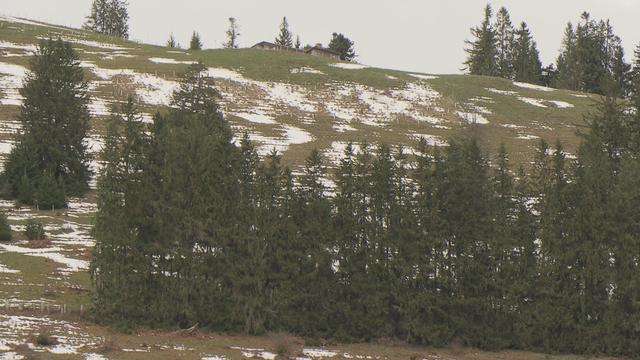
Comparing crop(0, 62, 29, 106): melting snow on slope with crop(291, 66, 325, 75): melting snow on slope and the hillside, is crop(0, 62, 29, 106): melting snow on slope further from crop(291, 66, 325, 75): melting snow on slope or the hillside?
crop(291, 66, 325, 75): melting snow on slope

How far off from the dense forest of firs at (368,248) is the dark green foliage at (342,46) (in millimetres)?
127868

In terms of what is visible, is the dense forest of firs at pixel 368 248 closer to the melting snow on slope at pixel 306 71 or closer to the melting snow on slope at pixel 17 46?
the melting snow on slope at pixel 306 71

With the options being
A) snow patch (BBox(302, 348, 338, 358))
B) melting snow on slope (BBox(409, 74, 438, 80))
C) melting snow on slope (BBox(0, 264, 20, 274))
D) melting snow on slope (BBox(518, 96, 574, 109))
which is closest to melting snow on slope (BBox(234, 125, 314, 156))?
melting snow on slope (BBox(0, 264, 20, 274))

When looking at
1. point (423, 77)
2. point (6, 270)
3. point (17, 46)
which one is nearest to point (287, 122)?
point (423, 77)

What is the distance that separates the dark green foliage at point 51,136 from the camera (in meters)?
47.6

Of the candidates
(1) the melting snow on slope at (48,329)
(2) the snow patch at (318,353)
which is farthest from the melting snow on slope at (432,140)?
(1) the melting snow on slope at (48,329)

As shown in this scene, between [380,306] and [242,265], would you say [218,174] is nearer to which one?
[242,265]

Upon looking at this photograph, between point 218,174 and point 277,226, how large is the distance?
3367 millimetres

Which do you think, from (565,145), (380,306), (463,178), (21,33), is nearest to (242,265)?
(380,306)

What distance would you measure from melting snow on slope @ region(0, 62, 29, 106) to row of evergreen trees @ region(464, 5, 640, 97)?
86168 millimetres

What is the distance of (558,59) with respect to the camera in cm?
14625

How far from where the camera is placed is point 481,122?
3332 inches

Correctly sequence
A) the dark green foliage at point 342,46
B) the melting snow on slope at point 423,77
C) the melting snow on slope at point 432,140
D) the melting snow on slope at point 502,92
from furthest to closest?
the dark green foliage at point 342,46, the melting snow on slope at point 423,77, the melting snow on slope at point 502,92, the melting snow on slope at point 432,140

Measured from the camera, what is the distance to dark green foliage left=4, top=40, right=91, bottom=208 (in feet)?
156
